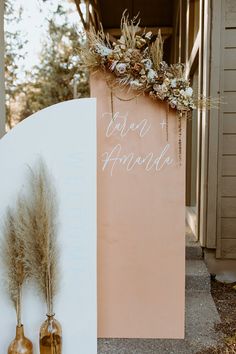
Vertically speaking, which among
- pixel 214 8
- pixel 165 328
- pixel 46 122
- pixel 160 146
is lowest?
pixel 165 328

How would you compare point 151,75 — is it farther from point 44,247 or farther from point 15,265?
point 15,265

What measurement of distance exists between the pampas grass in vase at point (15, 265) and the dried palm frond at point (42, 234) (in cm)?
5

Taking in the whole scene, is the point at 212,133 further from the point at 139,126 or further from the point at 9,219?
the point at 9,219

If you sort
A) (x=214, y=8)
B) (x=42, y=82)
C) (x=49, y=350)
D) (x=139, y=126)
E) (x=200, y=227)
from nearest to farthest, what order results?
1. (x=49, y=350)
2. (x=139, y=126)
3. (x=214, y=8)
4. (x=200, y=227)
5. (x=42, y=82)

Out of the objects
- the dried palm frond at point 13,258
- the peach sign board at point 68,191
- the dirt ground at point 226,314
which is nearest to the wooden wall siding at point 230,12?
the peach sign board at point 68,191

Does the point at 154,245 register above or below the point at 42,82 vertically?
below

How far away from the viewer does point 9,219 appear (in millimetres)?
1548

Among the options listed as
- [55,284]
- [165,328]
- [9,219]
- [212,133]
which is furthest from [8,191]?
[212,133]

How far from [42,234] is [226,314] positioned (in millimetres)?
1358

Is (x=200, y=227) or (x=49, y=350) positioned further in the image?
(x=200, y=227)

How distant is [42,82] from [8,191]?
10.3 metres

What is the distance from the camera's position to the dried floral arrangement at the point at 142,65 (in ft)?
5.17

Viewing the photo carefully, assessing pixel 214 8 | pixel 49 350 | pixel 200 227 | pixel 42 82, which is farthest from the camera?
pixel 42 82

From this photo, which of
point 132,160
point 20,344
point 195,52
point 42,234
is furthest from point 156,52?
point 195,52
